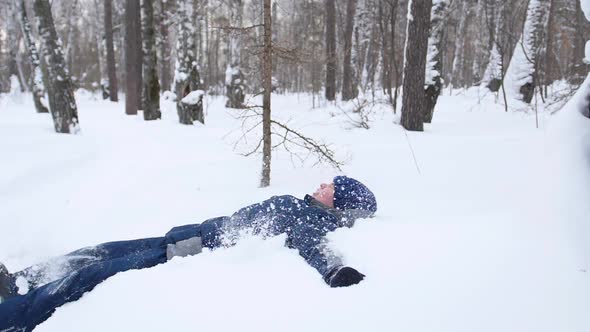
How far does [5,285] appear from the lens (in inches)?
105

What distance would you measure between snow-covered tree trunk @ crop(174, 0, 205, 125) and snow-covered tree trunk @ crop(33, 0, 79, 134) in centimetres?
273

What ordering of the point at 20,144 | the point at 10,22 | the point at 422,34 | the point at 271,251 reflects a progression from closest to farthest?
the point at 271,251 → the point at 20,144 → the point at 422,34 → the point at 10,22

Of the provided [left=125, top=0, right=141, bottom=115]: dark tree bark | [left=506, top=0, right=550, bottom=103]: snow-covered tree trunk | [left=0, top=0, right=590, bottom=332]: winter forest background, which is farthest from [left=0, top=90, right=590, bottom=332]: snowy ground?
[left=125, top=0, right=141, bottom=115]: dark tree bark

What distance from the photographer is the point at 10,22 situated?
14.4 m

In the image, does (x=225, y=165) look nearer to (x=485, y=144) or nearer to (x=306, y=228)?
(x=306, y=228)

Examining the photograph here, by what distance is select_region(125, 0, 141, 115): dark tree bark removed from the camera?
11984mm

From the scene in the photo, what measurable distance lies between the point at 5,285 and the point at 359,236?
7.88 feet

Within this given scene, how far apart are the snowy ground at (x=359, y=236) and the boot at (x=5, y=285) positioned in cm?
66

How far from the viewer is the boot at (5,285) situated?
2.63m

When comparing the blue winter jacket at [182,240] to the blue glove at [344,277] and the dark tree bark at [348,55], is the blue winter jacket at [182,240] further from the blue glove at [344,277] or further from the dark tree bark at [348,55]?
the dark tree bark at [348,55]

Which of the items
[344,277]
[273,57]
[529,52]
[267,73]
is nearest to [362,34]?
[529,52]

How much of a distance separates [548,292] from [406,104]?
17.8 feet

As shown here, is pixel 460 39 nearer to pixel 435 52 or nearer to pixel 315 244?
pixel 435 52

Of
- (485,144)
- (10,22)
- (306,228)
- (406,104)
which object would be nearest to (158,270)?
(306,228)
